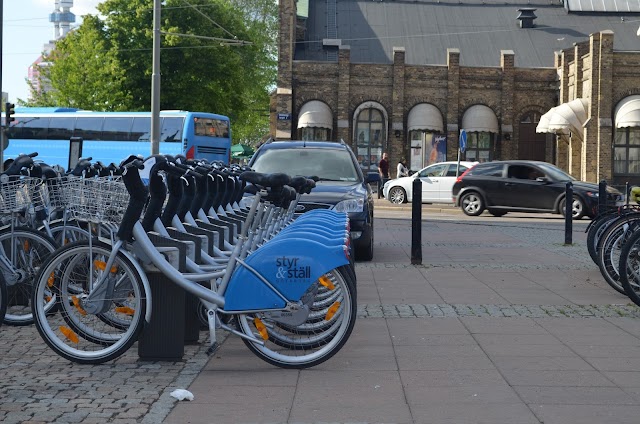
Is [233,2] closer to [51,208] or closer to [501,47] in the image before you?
[501,47]

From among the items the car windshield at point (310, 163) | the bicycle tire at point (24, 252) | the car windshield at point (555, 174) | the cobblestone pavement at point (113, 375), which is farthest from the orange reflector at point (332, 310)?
the car windshield at point (555, 174)

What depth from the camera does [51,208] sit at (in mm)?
8930

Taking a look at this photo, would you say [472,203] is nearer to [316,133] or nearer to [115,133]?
[115,133]

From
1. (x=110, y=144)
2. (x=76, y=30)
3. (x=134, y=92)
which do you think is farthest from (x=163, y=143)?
(x=76, y=30)

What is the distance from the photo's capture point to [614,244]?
10.9 metres

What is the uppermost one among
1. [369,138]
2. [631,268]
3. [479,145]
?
[369,138]

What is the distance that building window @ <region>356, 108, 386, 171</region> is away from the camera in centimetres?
5319

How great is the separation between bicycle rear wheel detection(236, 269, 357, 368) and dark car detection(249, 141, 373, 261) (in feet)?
21.4

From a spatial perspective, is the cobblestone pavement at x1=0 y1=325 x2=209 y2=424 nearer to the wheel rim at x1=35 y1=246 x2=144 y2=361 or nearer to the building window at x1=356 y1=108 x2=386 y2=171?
the wheel rim at x1=35 y1=246 x2=144 y2=361

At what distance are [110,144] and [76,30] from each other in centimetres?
2467

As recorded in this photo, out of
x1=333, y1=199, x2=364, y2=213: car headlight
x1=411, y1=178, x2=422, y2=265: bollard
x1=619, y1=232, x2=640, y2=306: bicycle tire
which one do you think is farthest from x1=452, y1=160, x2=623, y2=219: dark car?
x1=619, y1=232, x2=640, y2=306: bicycle tire

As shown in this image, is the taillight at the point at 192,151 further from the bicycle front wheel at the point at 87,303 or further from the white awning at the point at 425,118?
the bicycle front wheel at the point at 87,303

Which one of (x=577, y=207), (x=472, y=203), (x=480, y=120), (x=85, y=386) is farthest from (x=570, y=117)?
(x=85, y=386)

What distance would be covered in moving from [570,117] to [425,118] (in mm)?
7460
